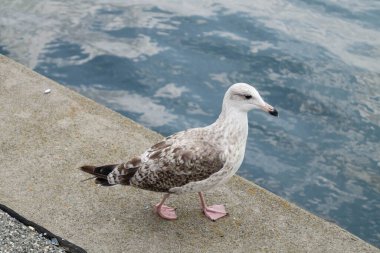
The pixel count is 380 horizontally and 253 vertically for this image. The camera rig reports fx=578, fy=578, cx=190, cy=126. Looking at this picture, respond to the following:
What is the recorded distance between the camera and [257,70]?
1012 centimetres

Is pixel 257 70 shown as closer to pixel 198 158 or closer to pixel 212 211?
pixel 212 211

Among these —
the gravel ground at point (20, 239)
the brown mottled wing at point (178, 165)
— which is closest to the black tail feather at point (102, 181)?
the brown mottled wing at point (178, 165)

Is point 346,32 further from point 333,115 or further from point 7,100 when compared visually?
point 7,100

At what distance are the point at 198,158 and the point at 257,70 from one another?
229 inches

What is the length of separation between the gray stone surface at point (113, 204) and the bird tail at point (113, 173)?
0.29m

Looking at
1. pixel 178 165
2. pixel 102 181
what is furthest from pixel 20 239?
pixel 178 165

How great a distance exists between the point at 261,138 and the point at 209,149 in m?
4.10

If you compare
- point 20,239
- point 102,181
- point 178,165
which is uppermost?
point 178,165

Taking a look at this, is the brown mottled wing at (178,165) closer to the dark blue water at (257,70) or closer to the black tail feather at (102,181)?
the black tail feather at (102,181)

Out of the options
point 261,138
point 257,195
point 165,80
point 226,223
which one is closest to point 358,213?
point 261,138

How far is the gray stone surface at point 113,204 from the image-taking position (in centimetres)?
463

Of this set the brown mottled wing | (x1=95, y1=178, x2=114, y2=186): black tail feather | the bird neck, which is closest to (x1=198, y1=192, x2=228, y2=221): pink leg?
the brown mottled wing

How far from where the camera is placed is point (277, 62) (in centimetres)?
1034

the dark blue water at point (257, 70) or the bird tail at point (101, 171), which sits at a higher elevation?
the bird tail at point (101, 171)
